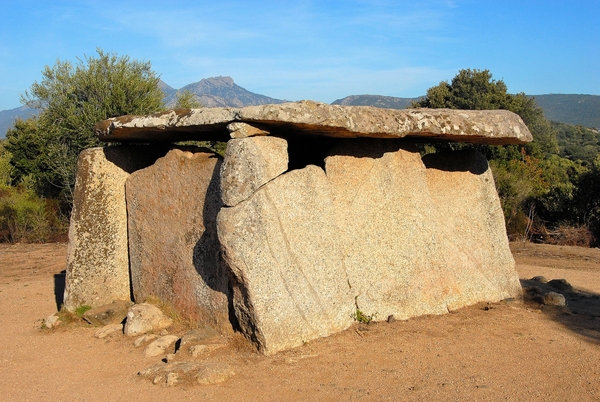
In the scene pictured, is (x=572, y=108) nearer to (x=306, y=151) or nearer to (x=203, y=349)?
(x=306, y=151)

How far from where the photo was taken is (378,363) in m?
4.91

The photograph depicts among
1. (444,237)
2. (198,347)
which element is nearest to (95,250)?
(198,347)

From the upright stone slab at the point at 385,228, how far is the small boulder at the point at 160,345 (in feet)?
6.13

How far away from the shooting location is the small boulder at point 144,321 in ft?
20.2

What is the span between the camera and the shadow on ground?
589 cm

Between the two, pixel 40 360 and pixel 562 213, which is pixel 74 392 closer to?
pixel 40 360

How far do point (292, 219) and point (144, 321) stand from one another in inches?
80.6

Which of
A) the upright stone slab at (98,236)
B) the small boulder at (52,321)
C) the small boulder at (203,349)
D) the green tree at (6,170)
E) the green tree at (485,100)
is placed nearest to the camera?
the small boulder at (203,349)

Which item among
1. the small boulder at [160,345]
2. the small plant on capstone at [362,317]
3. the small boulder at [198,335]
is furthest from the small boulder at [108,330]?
the small plant on capstone at [362,317]

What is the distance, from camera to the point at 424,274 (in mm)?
6375

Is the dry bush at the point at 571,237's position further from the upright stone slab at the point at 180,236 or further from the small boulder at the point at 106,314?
the small boulder at the point at 106,314

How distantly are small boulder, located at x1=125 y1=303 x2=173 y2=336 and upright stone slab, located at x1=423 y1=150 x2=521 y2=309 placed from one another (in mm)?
3143

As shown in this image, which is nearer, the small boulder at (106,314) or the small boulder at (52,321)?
the small boulder at (106,314)

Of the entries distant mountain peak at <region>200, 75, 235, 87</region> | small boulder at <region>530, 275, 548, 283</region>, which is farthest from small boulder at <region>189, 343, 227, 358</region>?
distant mountain peak at <region>200, 75, 235, 87</region>
